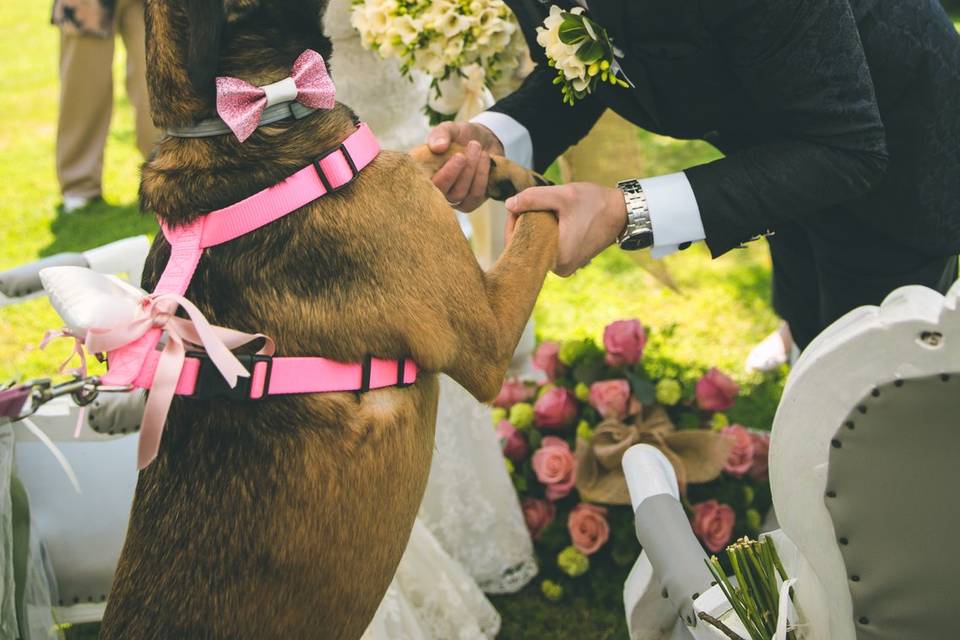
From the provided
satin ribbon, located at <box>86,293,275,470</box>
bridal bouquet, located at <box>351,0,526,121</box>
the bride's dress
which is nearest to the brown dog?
satin ribbon, located at <box>86,293,275,470</box>

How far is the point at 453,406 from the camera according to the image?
2926mm

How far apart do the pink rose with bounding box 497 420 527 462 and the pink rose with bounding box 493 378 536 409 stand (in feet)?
0.60

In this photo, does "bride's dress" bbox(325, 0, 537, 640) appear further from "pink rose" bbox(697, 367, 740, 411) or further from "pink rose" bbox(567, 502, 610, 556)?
"pink rose" bbox(697, 367, 740, 411)

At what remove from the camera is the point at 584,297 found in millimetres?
5020

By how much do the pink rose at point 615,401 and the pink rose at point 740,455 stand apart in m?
0.35

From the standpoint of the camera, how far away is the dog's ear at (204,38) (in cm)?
157

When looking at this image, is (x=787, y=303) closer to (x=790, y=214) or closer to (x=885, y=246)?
(x=885, y=246)

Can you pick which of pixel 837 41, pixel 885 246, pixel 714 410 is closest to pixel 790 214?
pixel 837 41

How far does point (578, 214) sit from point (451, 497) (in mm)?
1315

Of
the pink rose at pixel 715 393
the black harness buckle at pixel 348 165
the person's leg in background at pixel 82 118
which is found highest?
the black harness buckle at pixel 348 165

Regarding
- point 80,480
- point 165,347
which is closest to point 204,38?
point 165,347

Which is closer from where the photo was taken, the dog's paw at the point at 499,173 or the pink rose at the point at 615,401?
the dog's paw at the point at 499,173

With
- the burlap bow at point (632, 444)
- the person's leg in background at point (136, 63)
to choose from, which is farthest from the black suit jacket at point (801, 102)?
the person's leg in background at point (136, 63)

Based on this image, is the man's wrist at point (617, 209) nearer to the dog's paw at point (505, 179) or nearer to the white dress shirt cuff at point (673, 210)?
the white dress shirt cuff at point (673, 210)
